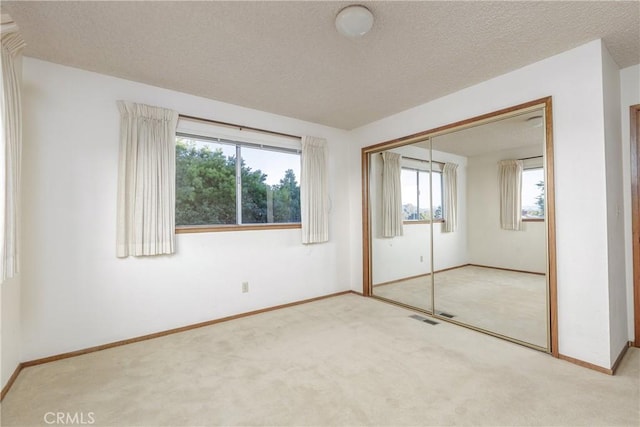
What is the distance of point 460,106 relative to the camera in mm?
3059

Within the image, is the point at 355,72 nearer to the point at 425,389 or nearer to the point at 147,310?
the point at 425,389

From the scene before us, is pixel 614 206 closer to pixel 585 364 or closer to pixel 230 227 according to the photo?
pixel 585 364

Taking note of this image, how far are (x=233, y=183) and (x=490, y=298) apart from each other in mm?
3132

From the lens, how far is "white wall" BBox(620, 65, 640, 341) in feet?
8.32

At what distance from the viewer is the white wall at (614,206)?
2.20m

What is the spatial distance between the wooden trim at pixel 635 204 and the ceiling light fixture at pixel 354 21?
255cm

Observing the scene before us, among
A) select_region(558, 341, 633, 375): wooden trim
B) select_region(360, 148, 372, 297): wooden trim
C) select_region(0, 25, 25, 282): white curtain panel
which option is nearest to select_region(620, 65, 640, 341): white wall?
select_region(558, 341, 633, 375): wooden trim

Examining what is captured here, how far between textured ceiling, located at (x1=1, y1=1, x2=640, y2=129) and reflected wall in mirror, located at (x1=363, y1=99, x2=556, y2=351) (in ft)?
1.97

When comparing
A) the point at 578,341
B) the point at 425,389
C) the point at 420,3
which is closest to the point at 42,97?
the point at 420,3

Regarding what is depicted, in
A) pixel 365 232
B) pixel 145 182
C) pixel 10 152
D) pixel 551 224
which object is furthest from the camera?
pixel 365 232

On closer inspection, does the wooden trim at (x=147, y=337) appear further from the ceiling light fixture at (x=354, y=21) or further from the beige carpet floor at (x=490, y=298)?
the ceiling light fixture at (x=354, y=21)

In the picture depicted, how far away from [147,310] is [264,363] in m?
1.37

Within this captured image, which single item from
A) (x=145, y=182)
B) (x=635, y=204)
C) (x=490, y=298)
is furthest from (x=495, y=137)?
(x=145, y=182)

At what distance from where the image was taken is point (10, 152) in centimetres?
182
